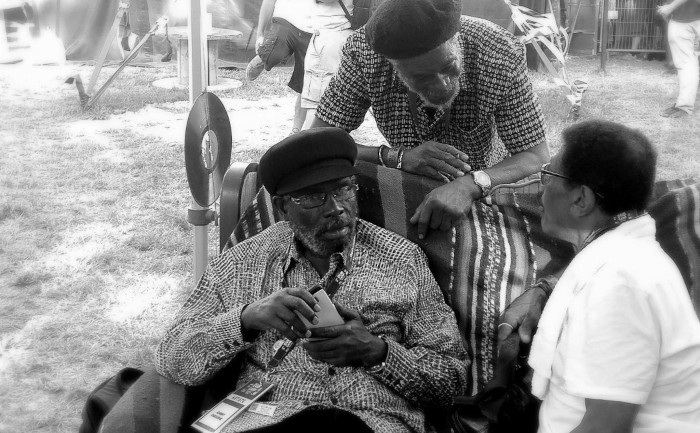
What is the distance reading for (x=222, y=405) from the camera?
8.34ft

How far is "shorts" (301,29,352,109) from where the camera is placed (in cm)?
623

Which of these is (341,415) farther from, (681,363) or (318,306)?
(681,363)

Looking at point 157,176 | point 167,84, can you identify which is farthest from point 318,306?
point 167,84

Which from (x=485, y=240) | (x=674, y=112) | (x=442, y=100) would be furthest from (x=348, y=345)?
(x=674, y=112)

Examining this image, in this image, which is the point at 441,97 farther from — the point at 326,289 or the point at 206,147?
the point at 206,147

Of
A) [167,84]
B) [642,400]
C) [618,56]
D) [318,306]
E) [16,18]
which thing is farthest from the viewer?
[618,56]

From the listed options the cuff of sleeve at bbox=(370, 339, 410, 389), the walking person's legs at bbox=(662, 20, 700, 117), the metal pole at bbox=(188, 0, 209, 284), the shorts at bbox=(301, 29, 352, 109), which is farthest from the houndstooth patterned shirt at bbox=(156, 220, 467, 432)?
the walking person's legs at bbox=(662, 20, 700, 117)

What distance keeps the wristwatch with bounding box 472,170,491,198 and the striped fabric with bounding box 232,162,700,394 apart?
0.29ft

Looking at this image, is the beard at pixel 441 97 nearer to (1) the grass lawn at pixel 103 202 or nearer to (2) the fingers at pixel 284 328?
(2) the fingers at pixel 284 328

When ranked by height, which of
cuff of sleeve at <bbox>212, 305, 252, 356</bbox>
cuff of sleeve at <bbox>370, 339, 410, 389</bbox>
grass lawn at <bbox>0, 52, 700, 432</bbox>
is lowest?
grass lawn at <bbox>0, 52, 700, 432</bbox>

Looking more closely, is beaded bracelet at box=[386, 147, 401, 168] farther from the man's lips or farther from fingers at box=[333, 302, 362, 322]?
fingers at box=[333, 302, 362, 322]

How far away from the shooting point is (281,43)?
673 centimetres

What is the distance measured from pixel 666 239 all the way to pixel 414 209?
2.94 ft

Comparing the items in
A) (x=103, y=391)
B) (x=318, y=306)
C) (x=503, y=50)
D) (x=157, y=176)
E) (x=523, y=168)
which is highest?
(x=503, y=50)
